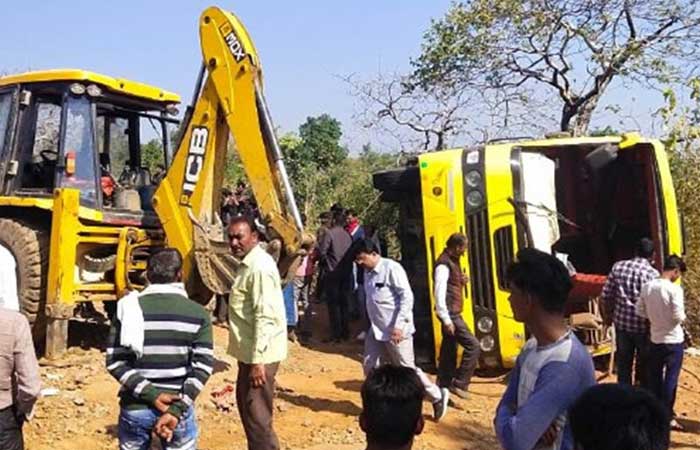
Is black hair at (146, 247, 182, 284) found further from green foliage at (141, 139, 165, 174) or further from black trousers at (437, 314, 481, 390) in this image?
Result: green foliage at (141, 139, 165, 174)

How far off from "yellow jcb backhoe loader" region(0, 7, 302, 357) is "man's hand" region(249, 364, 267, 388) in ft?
8.83

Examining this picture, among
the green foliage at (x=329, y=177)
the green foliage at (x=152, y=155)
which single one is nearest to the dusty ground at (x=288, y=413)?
the green foliage at (x=152, y=155)

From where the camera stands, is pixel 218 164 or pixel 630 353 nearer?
pixel 630 353

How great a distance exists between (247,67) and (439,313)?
2.93 meters

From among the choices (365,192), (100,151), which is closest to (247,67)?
(100,151)

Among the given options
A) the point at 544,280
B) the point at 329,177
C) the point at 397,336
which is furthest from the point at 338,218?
the point at 329,177

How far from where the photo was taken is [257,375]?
5.25m

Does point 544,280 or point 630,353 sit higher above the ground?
point 544,280

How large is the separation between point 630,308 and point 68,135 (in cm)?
529

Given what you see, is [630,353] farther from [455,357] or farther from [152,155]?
[152,155]

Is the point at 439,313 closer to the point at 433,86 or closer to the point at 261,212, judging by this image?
the point at 261,212

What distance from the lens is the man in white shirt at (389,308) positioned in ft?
22.7

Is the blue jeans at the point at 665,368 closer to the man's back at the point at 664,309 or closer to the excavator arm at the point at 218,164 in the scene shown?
the man's back at the point at 664,309

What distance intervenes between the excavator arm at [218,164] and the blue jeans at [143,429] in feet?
12.3
